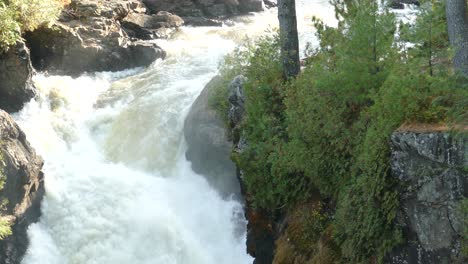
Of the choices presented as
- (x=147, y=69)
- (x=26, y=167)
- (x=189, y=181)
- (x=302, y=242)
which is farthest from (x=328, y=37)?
(x=147, y=69)

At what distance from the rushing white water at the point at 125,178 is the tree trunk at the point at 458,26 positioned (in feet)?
17.5

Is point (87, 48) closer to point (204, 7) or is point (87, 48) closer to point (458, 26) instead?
point (204, 7)

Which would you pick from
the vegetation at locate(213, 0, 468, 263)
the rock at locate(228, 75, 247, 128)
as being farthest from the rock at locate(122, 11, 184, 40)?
the vegetation at locate(213, 0, 468, 263)

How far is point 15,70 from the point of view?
16000 millimetres

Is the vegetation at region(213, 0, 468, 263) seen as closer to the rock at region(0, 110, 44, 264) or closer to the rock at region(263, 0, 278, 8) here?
the rock at region(0, 110, 44, 264)

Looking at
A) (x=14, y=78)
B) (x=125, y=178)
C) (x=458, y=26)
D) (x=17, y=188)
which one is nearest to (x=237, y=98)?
(x=125, y=178)

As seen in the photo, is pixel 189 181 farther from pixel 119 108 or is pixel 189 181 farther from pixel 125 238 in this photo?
pixel 119 108

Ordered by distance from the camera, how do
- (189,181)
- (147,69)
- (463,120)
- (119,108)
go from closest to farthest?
1. (463,120)
2. (189,181)
3. (119,108)
4. (147,69)

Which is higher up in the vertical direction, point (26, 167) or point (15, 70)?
point (15, 70)

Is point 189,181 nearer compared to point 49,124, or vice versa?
point 189,181

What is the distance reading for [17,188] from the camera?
40.4ft

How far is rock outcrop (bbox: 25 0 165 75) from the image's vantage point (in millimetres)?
19109

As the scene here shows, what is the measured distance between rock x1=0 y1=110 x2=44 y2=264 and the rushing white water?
0.91 ft

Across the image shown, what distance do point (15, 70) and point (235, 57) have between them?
7356 millimetres
